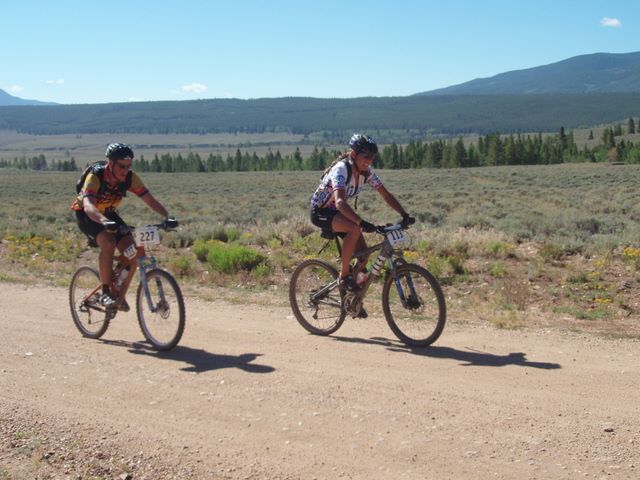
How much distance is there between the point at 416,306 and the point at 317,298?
45.0 inches

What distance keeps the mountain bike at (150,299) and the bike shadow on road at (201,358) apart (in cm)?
11

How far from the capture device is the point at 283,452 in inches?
178

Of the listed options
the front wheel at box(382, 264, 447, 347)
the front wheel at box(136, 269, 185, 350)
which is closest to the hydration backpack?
the front wheel at box(136, 269, 185, 350)

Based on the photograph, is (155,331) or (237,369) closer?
(237,369)

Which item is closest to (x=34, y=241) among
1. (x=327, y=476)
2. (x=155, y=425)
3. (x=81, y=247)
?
(x=81, y=247)

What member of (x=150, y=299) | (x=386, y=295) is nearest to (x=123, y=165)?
(x=150, y=299)

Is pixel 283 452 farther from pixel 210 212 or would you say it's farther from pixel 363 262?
pixel 210 212

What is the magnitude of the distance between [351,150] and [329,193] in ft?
1.59

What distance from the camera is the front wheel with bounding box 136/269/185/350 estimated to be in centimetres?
676

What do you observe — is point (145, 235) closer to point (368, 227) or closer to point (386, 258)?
point (368, 227)

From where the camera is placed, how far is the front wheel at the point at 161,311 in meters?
6.76

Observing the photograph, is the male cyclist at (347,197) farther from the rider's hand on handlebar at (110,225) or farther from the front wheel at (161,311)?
the rider's hand on handlebar at (110,225)

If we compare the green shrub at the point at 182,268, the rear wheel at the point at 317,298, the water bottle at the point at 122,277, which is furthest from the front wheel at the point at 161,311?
the green shrub at the point at 182,268

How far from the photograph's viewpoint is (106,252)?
6980 mm
